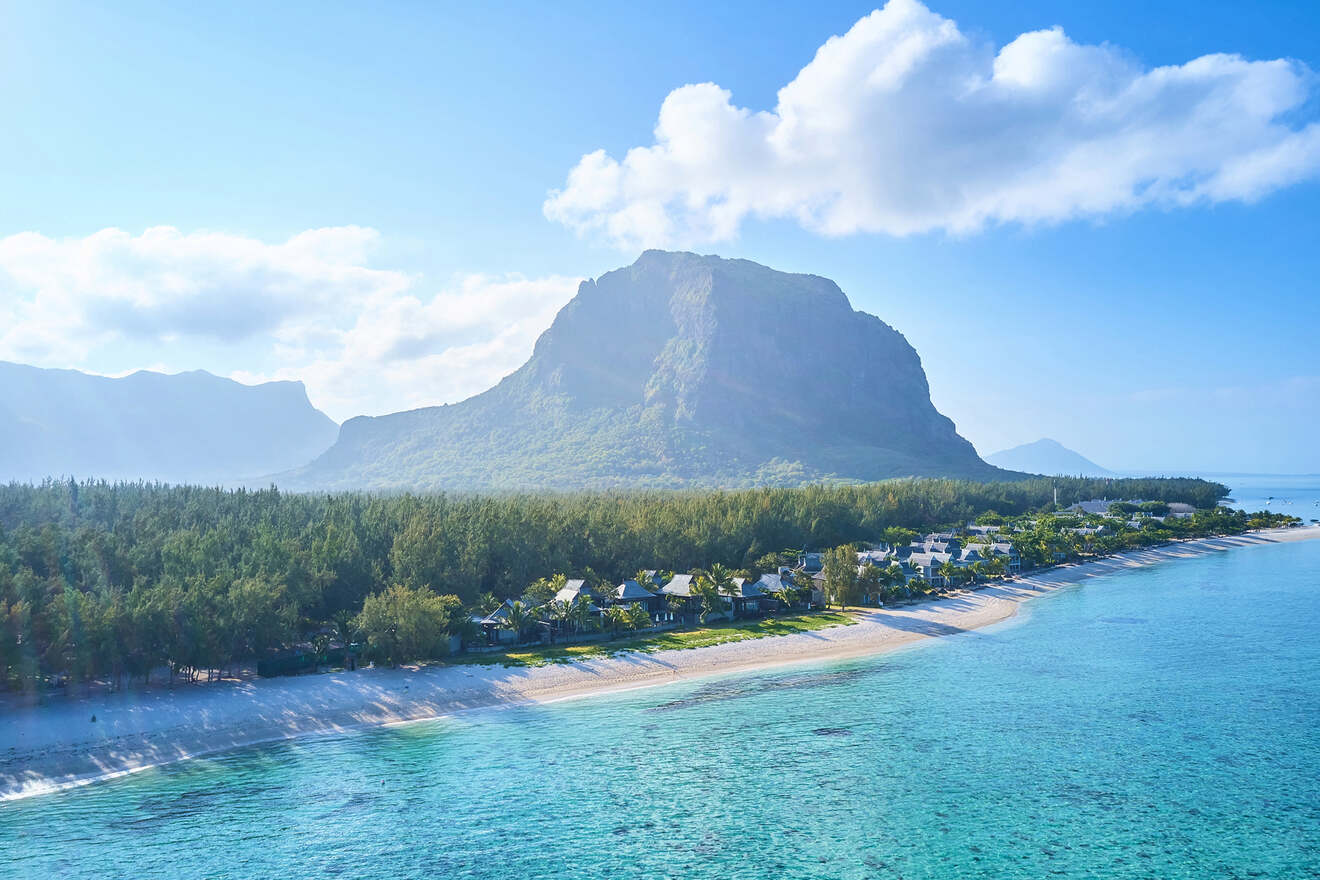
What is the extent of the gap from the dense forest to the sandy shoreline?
379 centimetres

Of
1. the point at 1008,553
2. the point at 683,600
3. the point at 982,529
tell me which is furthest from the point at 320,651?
the point at 982,529

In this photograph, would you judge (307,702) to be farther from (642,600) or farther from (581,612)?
(642,600)

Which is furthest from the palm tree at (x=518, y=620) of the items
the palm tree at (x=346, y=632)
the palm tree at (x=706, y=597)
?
the palm tree at (x=706, y=597)

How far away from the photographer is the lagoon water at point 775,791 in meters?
29.7

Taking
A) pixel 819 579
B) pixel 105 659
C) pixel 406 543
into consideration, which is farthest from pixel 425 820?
pixel 819 579

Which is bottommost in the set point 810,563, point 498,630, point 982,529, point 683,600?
point 498,630

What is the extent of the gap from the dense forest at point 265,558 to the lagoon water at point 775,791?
42.1 feet

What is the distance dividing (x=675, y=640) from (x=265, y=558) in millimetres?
34594

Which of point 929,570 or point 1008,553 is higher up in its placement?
point 1008,553

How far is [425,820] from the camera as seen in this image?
33.1 metres

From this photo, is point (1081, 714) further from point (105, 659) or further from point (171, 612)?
point (105, 659)

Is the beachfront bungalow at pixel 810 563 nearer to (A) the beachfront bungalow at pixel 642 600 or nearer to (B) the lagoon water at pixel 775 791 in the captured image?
(A) the beachfront bungalow at pixel 642 600

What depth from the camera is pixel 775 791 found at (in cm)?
3572

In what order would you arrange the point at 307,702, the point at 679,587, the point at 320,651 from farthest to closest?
the point at 679,587
the point at 320,651
the point at 307,702
